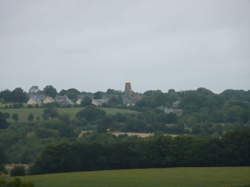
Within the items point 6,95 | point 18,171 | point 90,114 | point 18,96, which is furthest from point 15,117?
point 18,171

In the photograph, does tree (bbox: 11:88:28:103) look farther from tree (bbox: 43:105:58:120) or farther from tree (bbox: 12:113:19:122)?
tree (bbox: 12:113:19:122)

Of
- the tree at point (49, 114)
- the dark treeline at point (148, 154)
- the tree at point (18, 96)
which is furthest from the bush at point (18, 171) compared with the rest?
the tree at point (18, 96)

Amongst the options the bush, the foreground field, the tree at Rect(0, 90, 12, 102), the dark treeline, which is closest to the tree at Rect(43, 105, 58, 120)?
the tree at Rect(0, 90, 12, 102)

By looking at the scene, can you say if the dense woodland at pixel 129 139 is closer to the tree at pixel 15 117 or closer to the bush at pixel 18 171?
the tree at pixel 15 117

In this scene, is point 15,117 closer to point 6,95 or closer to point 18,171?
point 6,95

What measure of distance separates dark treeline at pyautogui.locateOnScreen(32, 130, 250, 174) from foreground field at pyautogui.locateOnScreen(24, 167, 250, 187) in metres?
3.33

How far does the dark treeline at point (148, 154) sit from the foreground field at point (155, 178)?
3329mm

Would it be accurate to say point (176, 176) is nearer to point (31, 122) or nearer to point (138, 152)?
point (138, 152)

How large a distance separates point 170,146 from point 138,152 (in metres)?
3.62

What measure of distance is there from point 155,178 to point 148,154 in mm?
11921

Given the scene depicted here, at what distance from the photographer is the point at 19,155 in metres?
79.5

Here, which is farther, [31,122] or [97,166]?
[31,122]

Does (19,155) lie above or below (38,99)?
below

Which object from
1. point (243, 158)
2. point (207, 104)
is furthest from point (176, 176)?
point (207, 104)
